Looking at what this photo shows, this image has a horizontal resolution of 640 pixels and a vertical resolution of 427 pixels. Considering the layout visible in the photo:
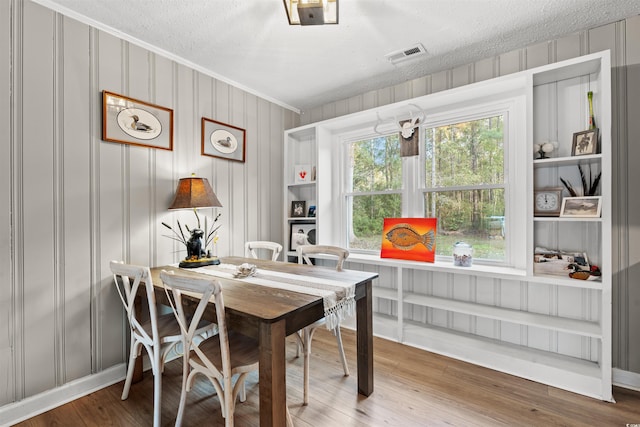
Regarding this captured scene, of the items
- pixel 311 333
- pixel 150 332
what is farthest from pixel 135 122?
pixel 311 333

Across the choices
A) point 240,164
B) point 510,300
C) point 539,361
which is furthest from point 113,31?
point 539,361

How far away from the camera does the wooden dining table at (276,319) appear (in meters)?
1.17

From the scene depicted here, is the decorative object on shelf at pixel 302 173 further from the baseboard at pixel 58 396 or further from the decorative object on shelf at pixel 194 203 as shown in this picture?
the baseboard at pixel 58 396

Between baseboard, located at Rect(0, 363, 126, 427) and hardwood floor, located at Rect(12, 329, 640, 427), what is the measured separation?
4 centimetres

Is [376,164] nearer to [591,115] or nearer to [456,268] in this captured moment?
[456,268]

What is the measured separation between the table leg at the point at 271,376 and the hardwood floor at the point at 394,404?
55cm

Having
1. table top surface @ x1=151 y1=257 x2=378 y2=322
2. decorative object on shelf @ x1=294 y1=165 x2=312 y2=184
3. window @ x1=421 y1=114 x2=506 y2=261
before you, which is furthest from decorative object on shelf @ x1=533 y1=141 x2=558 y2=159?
decorative object on shelf @ x1=294 y1=165 x2=312 y2=184

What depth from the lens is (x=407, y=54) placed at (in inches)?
92.6

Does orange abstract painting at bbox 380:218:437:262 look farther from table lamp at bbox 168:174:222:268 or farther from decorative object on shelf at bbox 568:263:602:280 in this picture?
table lamp at bbox 168:174:222:268

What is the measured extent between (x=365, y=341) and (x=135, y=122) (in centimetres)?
226

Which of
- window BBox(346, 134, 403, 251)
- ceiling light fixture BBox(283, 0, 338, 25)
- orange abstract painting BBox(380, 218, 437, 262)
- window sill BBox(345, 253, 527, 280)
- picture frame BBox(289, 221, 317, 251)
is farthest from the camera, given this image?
picture frame BBox(289, 221, 317, 251)

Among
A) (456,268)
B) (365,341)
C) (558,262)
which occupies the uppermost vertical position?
(558,262)

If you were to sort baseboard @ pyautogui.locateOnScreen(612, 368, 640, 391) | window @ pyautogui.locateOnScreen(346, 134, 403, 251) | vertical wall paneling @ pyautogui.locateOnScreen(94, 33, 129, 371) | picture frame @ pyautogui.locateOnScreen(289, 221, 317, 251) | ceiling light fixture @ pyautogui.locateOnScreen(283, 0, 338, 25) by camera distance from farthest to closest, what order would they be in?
Answer: picture frame @ pyautogui.locateOnScreen(289, 221, 317, 251) < window @ pyautogui.locateOnScreen(346, 134, 403, 251) < vertical wall paneling @ pyautogui.locateOnScreen(94, 33, 129, 371) < baseboard @ pyautogui.locateOnScreen(612, 368, 640, 391) < ceiling light fixture @ pyautogui.locateOnScreen(283, 0, 338, 25)

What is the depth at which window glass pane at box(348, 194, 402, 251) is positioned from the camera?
296cm
